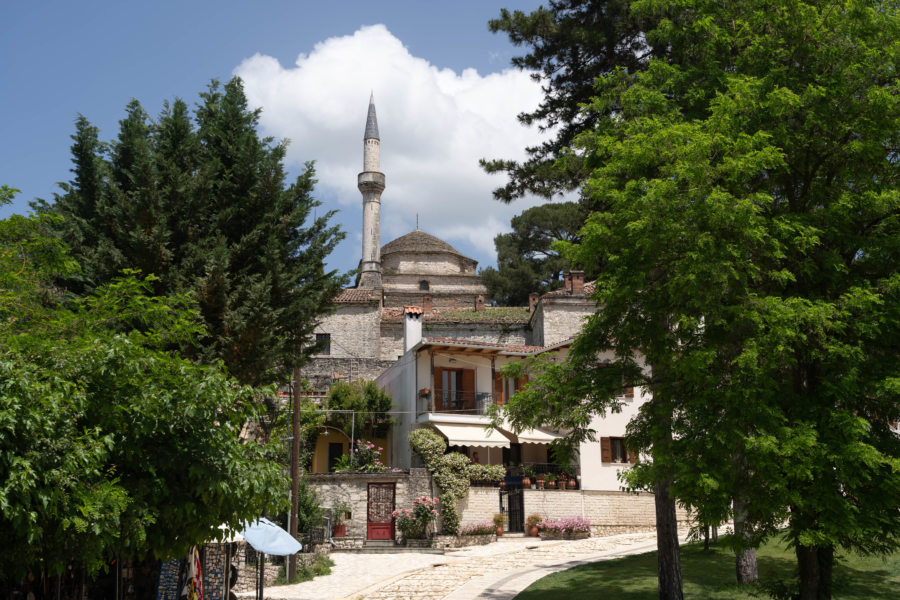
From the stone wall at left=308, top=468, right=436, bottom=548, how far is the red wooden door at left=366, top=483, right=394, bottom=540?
151 mm

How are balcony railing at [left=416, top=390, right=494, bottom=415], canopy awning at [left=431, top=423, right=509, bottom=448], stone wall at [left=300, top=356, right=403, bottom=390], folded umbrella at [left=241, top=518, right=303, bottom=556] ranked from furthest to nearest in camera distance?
stone wall at [left=300, top=356, right=403, bottom=390], balcony railing at [left=416, top=390, right=494, bottom=415], canopy awning at [left=431, top=423, right=509, bottom=448], folded umbrella at [left=241, top=518, right=303, bottom=556]

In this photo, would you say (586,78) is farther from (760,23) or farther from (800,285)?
(800,285)

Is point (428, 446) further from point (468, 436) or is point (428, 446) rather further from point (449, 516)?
point (449, 516)

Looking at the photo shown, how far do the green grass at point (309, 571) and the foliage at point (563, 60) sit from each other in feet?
36.7

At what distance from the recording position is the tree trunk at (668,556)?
13867 millimetres

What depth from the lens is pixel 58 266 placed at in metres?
10.9

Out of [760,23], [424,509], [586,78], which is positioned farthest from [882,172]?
[424,509]

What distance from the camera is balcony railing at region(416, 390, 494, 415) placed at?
3014cm

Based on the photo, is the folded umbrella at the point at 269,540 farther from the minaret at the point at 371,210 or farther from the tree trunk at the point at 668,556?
the minaret at the point at 371,210

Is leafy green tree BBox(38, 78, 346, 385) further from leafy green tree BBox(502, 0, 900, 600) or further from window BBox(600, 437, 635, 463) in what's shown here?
window BBox(600, 437, 635, 463)

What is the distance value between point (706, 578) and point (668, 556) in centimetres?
320

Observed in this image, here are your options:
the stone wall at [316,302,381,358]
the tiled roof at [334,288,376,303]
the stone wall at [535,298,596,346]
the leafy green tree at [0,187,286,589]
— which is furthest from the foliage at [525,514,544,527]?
the tiled roof at [334,288,376,303]

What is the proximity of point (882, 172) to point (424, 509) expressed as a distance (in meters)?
17.6

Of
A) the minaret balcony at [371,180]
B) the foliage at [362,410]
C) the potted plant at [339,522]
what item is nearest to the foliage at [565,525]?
the potted plant at [339,522]
